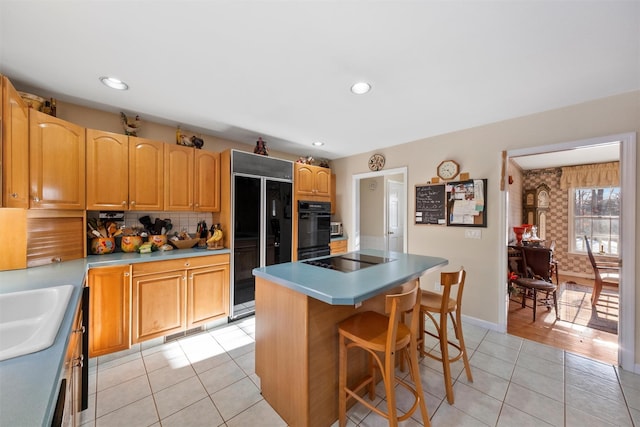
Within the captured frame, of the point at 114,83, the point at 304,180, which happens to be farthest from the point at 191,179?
the point at 304,180

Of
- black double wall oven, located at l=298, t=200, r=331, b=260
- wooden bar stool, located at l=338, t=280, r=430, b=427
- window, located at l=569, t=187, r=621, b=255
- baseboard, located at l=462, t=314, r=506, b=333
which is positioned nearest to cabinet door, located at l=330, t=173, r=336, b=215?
black double wall oven, located at l=298, t=200, r=331, b=260

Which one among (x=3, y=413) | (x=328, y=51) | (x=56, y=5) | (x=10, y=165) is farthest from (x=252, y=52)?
(x=3, y=413)

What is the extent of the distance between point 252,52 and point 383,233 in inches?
154

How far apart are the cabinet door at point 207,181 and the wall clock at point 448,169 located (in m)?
2.89

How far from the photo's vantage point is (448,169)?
3.09 metres

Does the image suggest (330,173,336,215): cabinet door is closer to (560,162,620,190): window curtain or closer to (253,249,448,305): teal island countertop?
(253,249,448,305): teal island countertop

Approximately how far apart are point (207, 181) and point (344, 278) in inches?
89.1

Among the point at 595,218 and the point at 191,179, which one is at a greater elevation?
the point at 191,179

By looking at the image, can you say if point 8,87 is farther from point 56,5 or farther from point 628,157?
point 628,157

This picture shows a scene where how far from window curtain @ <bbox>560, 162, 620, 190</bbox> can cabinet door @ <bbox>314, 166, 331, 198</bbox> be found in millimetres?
5030

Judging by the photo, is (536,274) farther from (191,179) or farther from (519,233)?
(191,179)

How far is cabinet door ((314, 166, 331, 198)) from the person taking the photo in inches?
153

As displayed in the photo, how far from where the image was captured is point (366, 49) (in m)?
1.56

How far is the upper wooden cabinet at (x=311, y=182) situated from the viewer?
3.61 meters
